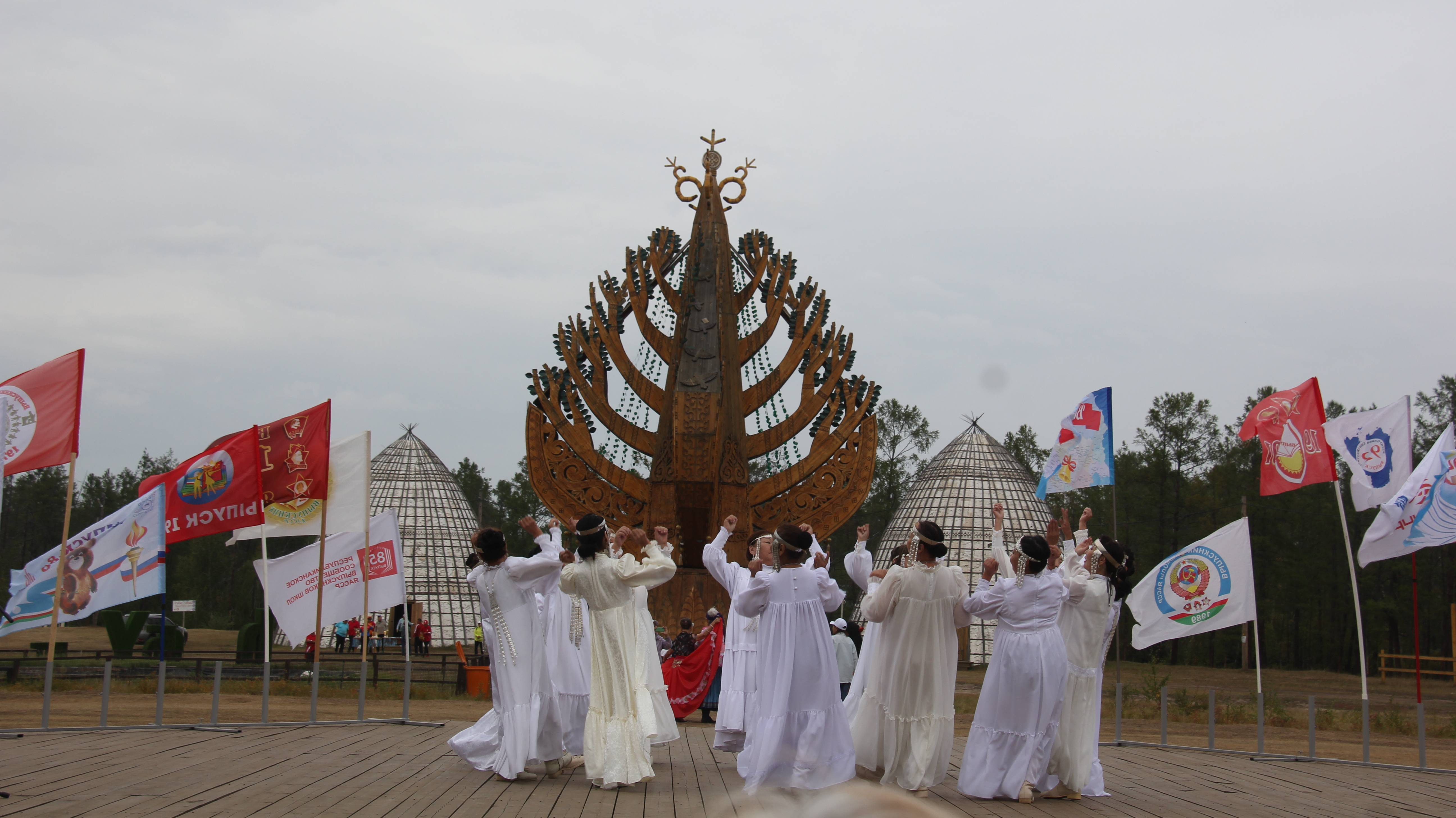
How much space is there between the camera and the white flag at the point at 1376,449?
1130 cm

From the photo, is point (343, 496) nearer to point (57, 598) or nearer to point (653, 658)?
point (57, 598)

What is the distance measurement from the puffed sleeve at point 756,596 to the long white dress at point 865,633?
0.60 m

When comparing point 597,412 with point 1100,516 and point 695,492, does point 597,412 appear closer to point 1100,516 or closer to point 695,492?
point 695,492

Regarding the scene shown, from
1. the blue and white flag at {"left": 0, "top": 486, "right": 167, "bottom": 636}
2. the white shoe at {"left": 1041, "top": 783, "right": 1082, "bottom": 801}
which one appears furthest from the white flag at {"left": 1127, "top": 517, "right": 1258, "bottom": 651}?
the blue and white flag at {"left": 0, "top": 486, "right": 167, "bottom": 636}

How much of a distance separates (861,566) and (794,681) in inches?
52.7

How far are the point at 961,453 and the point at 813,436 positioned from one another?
64.9 ft

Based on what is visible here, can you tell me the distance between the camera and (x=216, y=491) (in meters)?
12.3

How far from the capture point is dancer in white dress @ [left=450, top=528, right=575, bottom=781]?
8.80m

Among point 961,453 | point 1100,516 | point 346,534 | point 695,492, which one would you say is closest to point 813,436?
point 695,492

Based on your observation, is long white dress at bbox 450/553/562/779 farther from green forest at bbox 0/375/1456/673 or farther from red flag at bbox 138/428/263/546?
green forest at bbox 0/375/1456/673

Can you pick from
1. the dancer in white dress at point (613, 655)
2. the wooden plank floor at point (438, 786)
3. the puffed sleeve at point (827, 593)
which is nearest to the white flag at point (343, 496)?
the wooden plank floor at point (438, 786)

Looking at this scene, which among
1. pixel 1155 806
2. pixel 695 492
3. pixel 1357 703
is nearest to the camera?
pixel 1155 806

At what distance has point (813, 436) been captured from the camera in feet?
65.7

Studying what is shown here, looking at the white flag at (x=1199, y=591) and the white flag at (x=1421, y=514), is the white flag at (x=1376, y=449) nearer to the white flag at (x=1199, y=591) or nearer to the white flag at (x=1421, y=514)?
the white flag at (x=1421, y=514)
